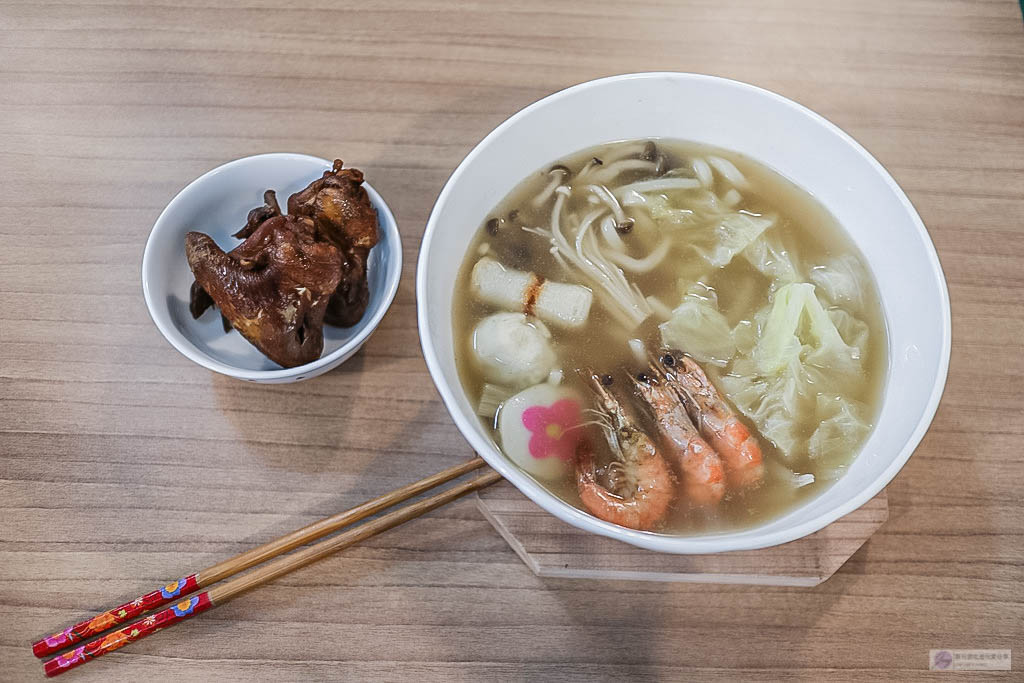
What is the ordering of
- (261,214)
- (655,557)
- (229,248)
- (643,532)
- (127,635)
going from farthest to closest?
(229,248) < (261,214) < (655,557) < (127,635) < (643,532)

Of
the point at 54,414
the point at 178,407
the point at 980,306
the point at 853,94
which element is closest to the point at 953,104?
the point at 853,94

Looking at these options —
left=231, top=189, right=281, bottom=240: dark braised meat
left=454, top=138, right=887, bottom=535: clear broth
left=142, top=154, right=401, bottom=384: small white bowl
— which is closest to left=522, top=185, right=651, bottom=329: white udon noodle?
left=454, top=138, right=887, bottom=535: clear broth

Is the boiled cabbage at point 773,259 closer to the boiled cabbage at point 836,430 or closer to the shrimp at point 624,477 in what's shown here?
the boiled cabbage at point 836,430

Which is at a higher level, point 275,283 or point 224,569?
point 275,283

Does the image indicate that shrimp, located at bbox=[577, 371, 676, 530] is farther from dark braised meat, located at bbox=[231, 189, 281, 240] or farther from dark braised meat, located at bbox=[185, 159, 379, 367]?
dark braised meat, located at bbox=[231, 189, 281, 240]

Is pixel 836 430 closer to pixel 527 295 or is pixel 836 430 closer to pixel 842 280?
pixel 842 280

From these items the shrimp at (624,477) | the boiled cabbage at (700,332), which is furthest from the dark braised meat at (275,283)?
the boiled cabbage at (700,332)

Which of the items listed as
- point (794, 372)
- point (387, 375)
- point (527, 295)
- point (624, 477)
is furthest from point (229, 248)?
point (794, 372)
